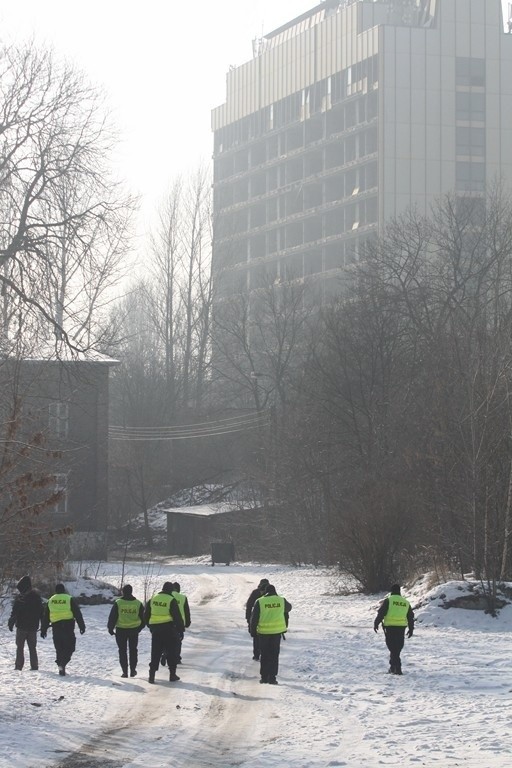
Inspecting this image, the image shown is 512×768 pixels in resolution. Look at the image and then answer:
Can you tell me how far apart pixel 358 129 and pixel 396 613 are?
9856cm

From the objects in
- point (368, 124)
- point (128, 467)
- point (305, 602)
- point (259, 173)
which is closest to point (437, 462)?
point (305, 602)

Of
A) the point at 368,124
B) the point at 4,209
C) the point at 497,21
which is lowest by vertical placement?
the point at 4,209

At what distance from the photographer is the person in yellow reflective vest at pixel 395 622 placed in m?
17.8

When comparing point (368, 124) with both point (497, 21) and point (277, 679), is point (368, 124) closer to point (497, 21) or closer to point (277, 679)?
point (497, 21)

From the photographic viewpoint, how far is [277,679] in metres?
17.8

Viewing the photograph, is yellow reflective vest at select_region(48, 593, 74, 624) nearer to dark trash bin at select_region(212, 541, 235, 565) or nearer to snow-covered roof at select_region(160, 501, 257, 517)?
dark trash bin at select_region(212, 541, 235, 565)

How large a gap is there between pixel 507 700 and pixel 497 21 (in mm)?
103673

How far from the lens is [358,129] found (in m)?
112

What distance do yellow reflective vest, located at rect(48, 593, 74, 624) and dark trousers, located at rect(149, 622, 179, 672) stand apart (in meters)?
1.86

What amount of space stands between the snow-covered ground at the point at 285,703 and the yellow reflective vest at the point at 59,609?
876 mm

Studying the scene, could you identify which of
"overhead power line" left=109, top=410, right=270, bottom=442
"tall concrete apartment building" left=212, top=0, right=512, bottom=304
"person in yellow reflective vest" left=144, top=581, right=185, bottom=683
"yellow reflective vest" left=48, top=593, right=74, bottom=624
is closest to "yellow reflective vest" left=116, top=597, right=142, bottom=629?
"person in yellow reflective vest" left=144, top=581, right=185, bottom=683

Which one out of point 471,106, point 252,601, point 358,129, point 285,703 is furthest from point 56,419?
point 471,106

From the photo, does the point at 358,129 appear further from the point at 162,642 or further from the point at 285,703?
the point at 285,703

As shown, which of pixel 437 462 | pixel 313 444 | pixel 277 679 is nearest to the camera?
pixel 277 679
